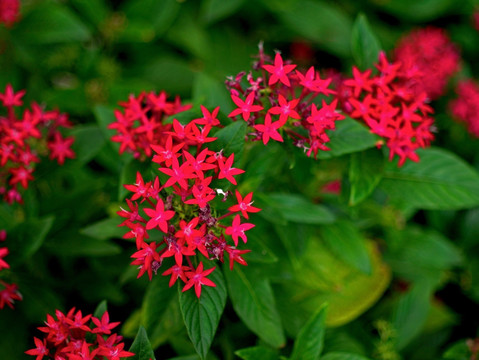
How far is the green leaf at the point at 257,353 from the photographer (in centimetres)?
126

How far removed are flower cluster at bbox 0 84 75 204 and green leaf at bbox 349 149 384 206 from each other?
2.69ft

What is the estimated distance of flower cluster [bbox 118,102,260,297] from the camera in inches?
38.2

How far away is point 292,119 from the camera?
116 centimetres

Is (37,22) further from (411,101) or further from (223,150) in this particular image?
(411,101)

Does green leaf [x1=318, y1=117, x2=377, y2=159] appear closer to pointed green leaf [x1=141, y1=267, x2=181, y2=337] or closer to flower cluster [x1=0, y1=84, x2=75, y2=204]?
pointed green leaf [x1=141, y1=267, x2=181, y2=337]

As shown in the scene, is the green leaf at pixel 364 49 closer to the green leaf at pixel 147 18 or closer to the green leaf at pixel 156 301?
the green leaf at pixel 156 301

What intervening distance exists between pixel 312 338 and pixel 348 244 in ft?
1.47

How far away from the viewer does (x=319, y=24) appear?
234 cm

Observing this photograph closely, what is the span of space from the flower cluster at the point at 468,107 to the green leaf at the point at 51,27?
1669 mm

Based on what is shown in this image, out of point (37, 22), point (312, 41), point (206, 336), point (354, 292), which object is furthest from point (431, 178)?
point (37, 22)

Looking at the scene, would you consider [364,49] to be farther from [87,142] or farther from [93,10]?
[93,10]

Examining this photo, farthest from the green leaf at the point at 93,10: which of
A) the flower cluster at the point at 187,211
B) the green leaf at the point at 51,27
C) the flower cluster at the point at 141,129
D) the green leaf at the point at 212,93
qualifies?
the flower cluster at the point at 187,211

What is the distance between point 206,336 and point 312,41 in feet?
6.01

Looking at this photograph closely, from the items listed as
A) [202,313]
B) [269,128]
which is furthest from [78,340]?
[269,128]
